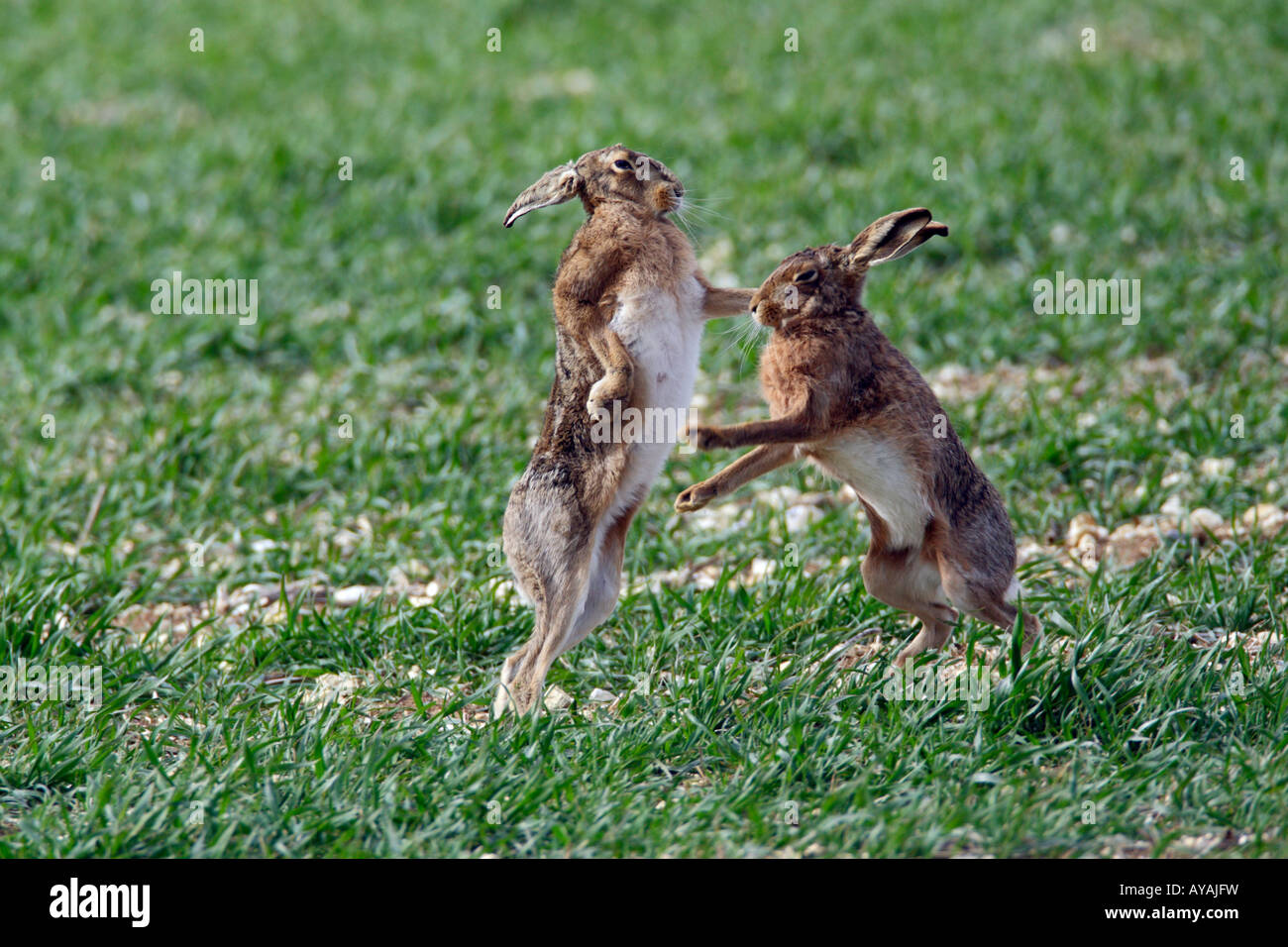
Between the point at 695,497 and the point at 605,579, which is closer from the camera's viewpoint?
the point at 695,497

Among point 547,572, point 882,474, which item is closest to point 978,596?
point 882,474

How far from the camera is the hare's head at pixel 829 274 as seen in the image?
3617 mm

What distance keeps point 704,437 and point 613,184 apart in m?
0.95

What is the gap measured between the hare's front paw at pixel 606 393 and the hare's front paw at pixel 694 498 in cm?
34

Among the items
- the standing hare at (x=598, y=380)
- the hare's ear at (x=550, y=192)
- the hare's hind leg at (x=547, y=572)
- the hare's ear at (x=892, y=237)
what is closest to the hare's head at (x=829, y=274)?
the hare's ear at (x=892, y=237)

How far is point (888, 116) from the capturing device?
8289mm

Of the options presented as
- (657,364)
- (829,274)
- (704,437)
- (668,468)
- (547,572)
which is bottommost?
(547,572)

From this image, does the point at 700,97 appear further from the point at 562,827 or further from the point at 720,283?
the point at 562,827

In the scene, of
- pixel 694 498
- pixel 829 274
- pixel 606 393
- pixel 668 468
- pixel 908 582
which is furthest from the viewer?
pixel 668 468

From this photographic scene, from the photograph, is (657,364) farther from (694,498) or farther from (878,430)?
(878,430)

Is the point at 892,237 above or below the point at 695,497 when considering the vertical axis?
above

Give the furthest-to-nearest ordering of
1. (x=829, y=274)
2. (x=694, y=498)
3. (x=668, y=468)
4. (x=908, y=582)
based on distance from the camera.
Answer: (x=668, y=468)
(x=908, y=582)
(x=829, y=274)
(x=694, y=498)

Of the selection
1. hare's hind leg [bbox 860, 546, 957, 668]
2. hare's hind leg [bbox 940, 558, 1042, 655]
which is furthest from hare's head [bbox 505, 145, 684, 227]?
hare's hind leg [bbox 940, 558, 1042, 655]

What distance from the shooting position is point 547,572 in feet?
12.2
